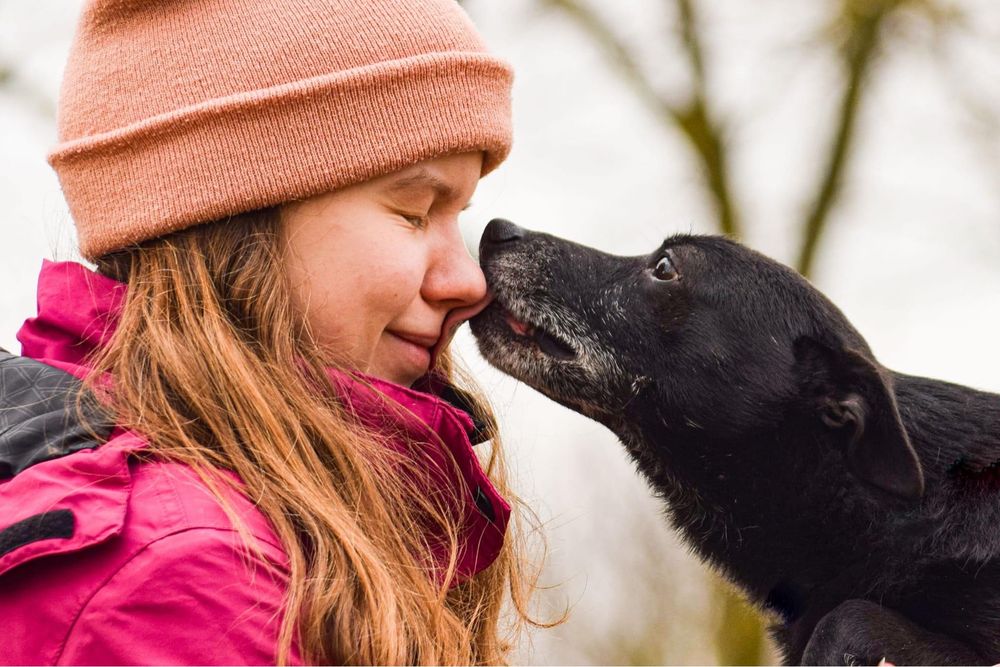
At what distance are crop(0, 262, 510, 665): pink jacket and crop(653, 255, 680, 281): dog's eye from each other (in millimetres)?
1879

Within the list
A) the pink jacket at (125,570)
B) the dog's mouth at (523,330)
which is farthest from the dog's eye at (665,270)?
the pink jacket at (125,570)

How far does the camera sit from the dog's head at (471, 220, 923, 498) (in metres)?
3.39

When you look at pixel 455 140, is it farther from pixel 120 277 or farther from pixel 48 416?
pixel 48 416

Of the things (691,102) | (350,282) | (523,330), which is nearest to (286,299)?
(350,282)

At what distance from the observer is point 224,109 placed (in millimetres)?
2227

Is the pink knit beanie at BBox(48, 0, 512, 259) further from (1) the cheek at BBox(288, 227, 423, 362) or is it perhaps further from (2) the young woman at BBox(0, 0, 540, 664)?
(1) the cheek at BBox(288, 227, 423, 362)

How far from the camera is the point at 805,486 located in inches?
128

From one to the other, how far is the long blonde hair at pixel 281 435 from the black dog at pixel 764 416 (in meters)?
1.14

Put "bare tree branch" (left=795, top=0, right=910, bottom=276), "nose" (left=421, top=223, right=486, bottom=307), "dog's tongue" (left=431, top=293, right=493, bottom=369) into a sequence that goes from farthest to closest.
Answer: "bare tree branch" (left=795, top=0, right=910, bottom=276) < "dog's tongue" (left=431, top=293, right=493, bottom=369) < "nose" (left=421, top=223, right=486, bottom=307)

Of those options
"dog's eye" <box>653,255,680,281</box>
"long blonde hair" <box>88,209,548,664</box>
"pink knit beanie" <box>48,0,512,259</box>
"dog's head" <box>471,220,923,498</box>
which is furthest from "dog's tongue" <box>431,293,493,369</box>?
"dog's eye" <box>653,255,680,281</box>

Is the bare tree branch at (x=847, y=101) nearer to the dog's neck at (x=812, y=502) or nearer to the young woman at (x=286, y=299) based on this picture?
the dog's neck at (x=812, y=502)

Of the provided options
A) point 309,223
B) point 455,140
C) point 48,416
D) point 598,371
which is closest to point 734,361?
point 598,371

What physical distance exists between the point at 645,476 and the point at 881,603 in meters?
0.86

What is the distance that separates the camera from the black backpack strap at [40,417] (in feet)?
6.18
